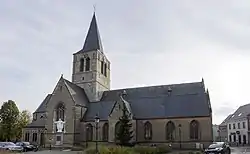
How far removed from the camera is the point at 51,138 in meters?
49.8

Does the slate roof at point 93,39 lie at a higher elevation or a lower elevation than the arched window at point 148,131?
higher

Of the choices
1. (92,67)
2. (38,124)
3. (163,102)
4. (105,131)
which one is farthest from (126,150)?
(38,124)

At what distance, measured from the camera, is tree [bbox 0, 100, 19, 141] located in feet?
234

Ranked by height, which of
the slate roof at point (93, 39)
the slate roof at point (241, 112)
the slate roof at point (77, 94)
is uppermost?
the slate roof at point (93, 39)

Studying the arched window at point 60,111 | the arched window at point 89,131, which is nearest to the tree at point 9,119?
the arched window at point 60,111

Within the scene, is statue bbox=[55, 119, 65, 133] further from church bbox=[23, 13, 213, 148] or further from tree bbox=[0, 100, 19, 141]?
tree bbox=[0, 100, 19, 141]

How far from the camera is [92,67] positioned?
182 feet

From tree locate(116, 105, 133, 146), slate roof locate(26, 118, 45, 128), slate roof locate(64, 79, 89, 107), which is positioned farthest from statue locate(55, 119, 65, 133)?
tree locate(116, 105, 133, 146)

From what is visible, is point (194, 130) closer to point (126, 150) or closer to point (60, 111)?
point (126, 150)

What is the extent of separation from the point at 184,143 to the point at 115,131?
10103mm

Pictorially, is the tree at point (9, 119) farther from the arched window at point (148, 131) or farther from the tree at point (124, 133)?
the tree at point (124, 133)

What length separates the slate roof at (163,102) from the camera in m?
44.6

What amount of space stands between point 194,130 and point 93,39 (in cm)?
2614

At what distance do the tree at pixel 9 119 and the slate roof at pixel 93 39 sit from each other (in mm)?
28507
